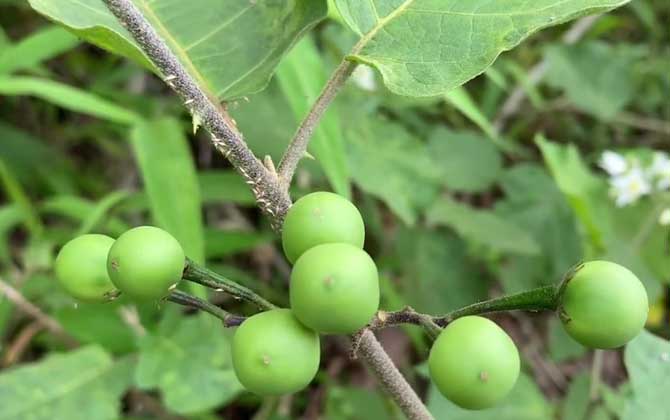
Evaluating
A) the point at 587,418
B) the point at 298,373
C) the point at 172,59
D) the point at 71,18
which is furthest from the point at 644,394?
the point at 71,18

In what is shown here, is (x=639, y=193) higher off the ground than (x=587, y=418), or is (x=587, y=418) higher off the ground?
(x=639, y=193)

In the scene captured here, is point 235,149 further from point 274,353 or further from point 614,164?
point 614,164

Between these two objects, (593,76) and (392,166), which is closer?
(392,166)

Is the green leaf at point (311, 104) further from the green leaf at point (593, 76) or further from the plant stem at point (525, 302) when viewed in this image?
the green leaf at point (593, 76)

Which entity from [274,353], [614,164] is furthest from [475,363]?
[614,164]

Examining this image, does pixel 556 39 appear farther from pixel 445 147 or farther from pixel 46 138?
pixel 46 138

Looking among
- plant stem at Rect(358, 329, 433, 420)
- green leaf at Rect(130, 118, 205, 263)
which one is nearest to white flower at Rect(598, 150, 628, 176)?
green leaf at Rect(130, 118, 205, 263)
